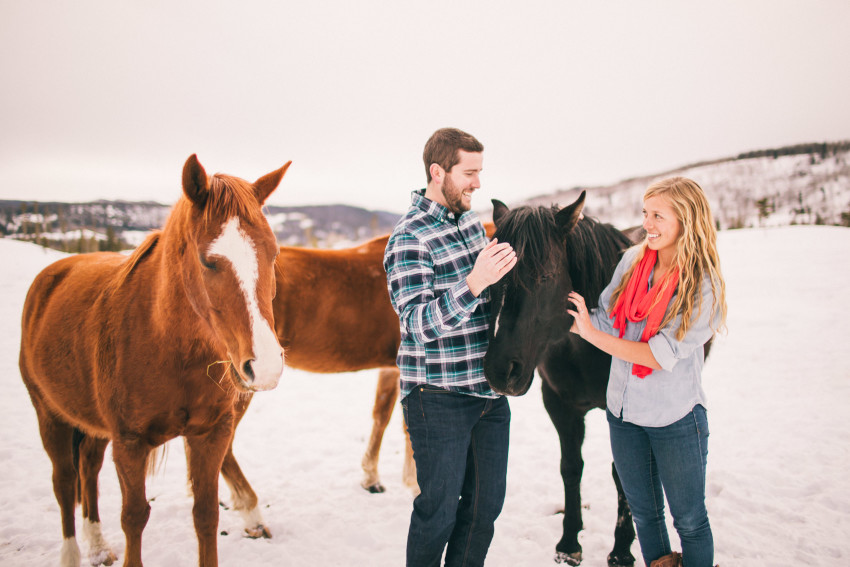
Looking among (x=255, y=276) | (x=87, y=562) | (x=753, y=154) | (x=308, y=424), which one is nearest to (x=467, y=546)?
(x=255, y=276)

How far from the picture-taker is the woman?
1813mm

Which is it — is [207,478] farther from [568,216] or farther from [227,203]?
[568,216]

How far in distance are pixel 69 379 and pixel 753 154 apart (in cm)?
5680

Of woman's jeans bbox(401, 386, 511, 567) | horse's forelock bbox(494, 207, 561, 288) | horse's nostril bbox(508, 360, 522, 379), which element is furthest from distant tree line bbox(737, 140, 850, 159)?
woman's jeans bbox(401, 386, 511, 567)

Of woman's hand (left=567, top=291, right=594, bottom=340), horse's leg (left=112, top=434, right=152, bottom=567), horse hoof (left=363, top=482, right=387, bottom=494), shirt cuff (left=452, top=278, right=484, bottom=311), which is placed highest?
shirt cuff (left=452, top=278, right=484, bottom=311)

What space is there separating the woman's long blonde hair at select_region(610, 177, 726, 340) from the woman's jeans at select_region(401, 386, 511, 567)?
3.00ft

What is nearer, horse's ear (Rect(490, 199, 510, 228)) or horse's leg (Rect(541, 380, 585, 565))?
horse's ear (Rect(490, 199, 510, 228))

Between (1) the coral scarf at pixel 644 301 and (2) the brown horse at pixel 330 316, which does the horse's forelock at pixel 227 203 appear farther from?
(1) the coral scarf at pixel 644 301

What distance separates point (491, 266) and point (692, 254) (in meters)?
0.95

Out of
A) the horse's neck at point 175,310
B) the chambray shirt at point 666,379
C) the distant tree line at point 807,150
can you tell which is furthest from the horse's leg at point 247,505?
the distant tree line at point 807,150

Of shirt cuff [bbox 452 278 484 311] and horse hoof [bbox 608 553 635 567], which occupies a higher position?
shirt cuff [bbox 452 278 484 311]

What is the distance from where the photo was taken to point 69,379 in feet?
7.72

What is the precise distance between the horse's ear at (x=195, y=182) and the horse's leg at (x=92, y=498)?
2.30m

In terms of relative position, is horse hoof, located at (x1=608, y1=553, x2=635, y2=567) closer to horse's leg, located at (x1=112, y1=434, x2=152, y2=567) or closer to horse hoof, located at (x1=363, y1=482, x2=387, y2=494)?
horse hoof, located at (x1=363, y1=482, x2=387, y2=494)
